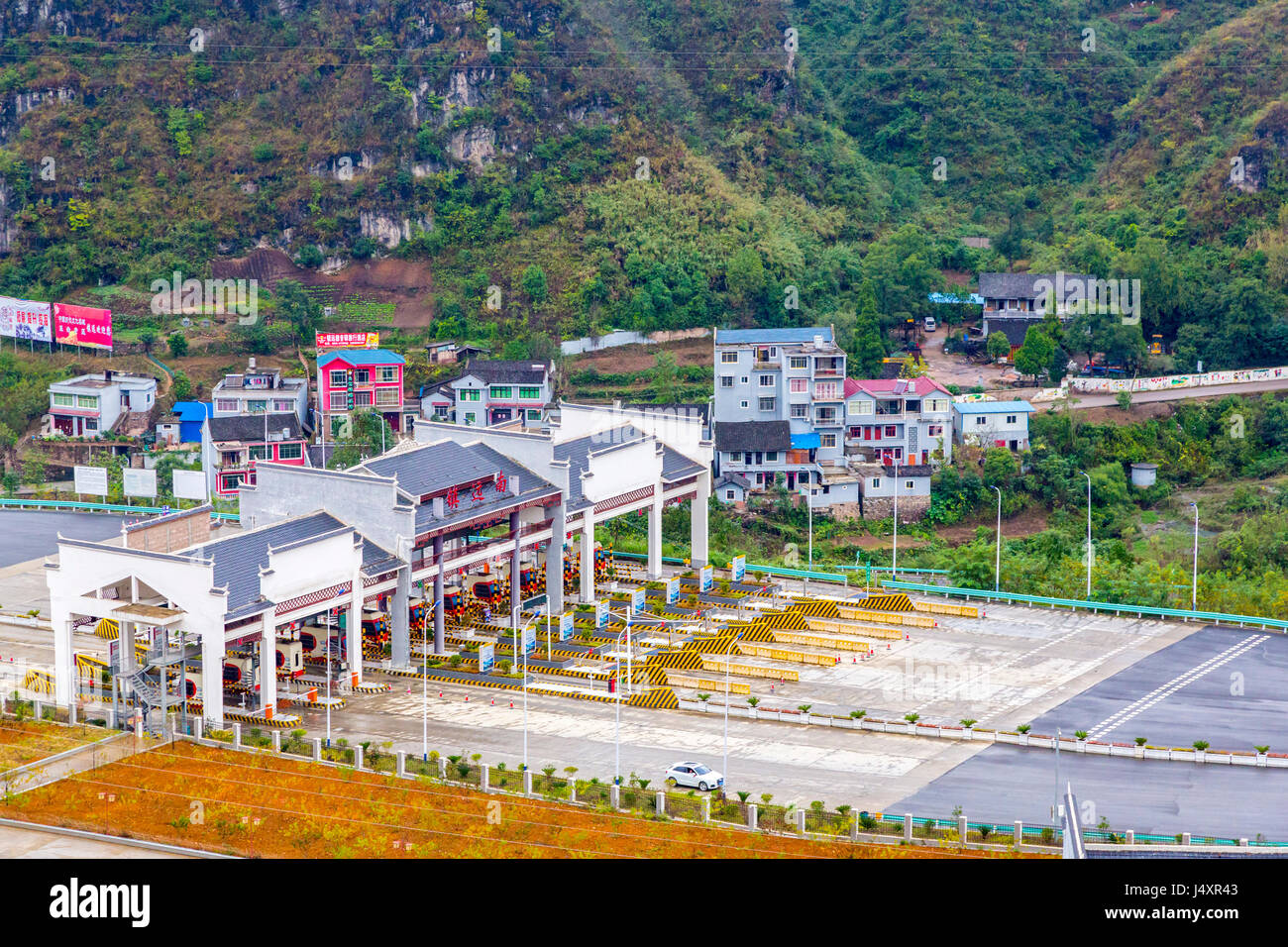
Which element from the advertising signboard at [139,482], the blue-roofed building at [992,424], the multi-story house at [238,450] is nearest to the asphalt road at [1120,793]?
the blue-roofed building at [992,424]

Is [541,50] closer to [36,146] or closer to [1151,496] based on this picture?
[36,146]

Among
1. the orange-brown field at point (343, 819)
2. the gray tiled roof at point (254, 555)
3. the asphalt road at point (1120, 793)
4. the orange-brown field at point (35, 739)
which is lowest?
the asphalt road at point (1120, 793)

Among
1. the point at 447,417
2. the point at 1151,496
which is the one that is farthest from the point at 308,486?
the point at 1151,496

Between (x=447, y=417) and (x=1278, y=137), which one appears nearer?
(x=447, y=417)

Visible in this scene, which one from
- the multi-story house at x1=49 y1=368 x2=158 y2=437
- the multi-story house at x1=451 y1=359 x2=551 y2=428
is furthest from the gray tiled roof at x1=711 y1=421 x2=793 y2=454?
the multi-story house at x1=49 y1=368 x2=158 y2=437

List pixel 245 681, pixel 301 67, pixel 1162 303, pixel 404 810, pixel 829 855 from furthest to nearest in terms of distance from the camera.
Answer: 1. pixel 301 67
2. pixel 1162 303
3. pixel 245 681
4. pixel 404 810
5. pixel 829 855

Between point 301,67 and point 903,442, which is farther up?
point 301,67

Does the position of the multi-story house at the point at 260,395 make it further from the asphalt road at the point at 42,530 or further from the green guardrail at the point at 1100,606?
the green guardrail at the point at 1100,606
